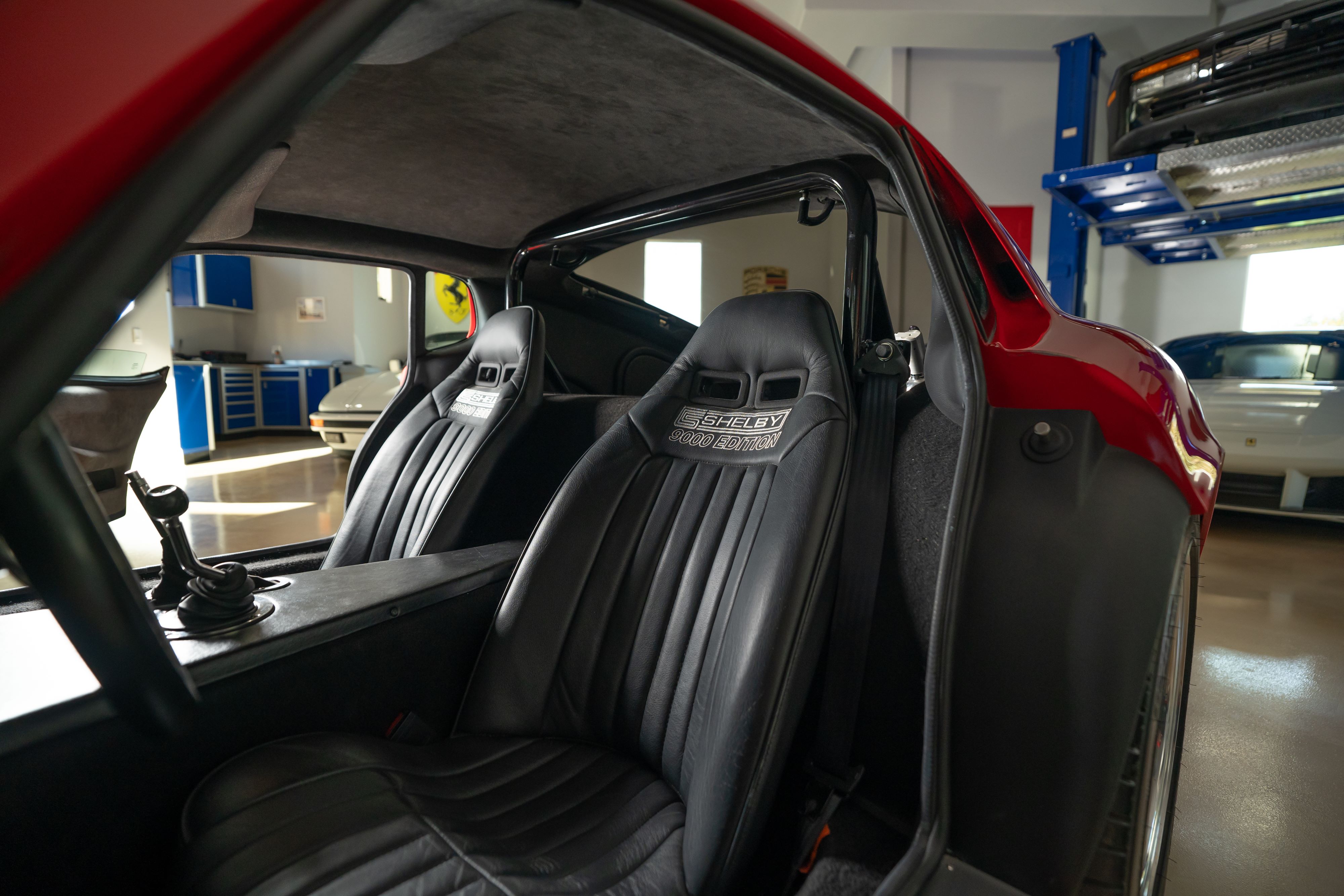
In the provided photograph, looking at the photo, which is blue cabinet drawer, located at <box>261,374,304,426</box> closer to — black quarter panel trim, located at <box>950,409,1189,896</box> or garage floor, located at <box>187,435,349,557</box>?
garage floor, located at <box>187,435,349,557</box>

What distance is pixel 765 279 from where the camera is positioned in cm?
714

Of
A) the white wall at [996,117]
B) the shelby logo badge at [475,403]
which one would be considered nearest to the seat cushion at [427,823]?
the shelby logo badge at [475,403]

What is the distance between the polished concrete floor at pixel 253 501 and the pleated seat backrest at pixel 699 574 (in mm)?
677

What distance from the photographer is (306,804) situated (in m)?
0.84

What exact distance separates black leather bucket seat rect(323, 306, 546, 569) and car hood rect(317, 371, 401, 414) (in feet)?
10.6

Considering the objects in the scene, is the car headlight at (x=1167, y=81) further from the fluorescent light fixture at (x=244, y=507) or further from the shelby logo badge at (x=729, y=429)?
the fluorescent light fixture at (x=244, y=507)

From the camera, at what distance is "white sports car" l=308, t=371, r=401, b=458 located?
498cm

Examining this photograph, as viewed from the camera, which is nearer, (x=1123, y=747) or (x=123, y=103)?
(x=123, y=103)

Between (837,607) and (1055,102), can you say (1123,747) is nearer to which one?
(837,607)

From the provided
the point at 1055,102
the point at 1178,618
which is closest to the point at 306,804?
the point at 1178,618

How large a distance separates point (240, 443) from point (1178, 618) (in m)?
9.12

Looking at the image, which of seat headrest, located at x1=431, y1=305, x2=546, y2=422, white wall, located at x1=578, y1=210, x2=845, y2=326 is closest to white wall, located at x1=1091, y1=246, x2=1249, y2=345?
white wall, located at x1=578, y1=210, x2=845, y2=326

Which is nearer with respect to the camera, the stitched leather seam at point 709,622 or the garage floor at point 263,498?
the stitched leather seam at point 709,622

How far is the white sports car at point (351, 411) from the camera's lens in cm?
498
